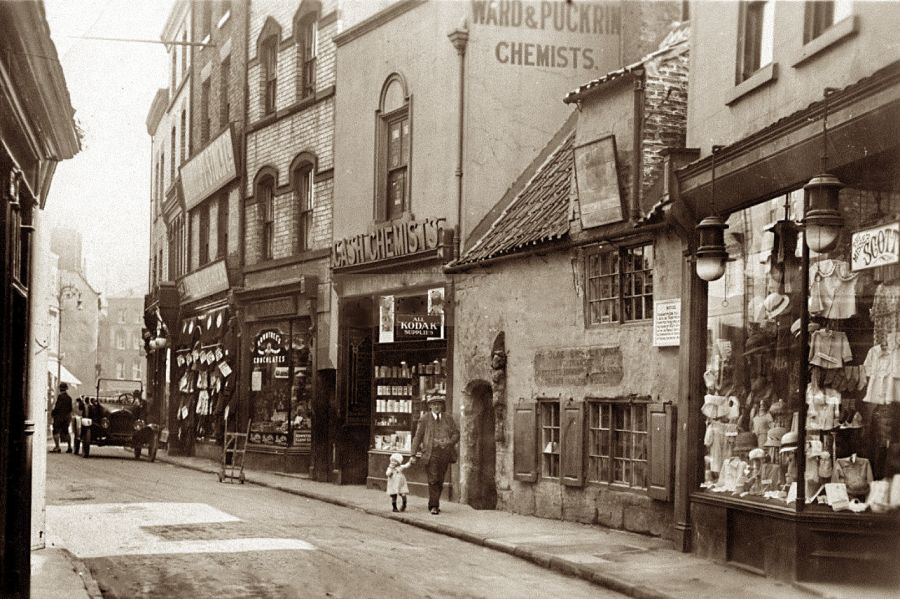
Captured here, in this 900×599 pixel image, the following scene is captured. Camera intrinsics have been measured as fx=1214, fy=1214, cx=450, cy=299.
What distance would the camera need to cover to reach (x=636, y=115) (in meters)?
16.0

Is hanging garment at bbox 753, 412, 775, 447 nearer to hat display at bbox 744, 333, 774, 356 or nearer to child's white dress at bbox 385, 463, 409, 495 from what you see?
hat display at bbox 744, 333, 774, 356

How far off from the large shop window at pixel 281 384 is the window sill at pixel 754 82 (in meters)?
15.1

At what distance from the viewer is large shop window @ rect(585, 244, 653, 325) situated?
15.9 meters

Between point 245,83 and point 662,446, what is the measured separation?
18469 millimetres

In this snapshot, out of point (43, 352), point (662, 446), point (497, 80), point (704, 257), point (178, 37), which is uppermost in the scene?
point (178, 37)

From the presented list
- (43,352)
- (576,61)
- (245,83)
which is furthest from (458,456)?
(245,83)

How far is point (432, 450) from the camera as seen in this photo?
18.9 metres

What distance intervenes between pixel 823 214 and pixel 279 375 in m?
18.7

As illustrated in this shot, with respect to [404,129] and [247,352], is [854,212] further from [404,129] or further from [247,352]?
[247,352]

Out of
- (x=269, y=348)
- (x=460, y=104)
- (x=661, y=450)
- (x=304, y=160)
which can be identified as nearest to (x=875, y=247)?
(x=661, y=450)

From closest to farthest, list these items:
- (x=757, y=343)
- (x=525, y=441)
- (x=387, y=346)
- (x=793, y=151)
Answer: (x=793, y=151) → (x=757, y=343) → (x=525, y=441) → (x=387, y=346)

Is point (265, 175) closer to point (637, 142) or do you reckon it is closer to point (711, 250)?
point (637, 142)

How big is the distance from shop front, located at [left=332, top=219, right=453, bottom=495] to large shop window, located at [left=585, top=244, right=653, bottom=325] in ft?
13.7

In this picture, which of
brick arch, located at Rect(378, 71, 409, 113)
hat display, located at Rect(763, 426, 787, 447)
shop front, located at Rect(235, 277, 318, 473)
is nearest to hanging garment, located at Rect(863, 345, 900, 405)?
hat display, located at Rect(763, 426, 787, 447)
